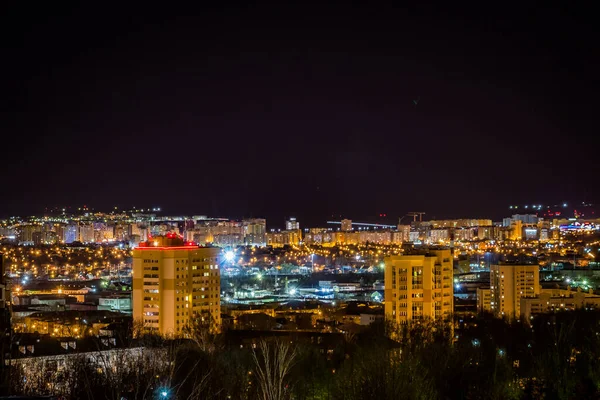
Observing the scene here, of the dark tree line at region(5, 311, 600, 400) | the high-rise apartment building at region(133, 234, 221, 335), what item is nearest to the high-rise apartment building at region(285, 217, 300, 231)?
the high-rise apartment building at region(133, 234, 221, 335)

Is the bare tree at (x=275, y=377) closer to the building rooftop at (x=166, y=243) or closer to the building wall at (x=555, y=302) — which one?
the building rooftop at (x=166, y=243)

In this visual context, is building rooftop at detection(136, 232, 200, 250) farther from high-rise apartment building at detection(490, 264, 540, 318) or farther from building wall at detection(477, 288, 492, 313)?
building wall at detection(477, 288, 492, 313)

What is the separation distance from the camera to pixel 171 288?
62.4 ft

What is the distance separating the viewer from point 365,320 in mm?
23562

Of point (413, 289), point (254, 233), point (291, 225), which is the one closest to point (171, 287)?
point (413, 289)

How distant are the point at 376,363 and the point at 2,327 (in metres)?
4.43

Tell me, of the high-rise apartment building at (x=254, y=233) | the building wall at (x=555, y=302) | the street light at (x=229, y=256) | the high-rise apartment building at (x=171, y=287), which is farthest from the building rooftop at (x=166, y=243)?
the high-rise apartment building at (x=254, y=233)

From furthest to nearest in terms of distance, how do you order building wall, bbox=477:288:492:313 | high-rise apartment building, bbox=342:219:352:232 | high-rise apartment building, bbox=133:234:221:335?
high-rise apartment building, bbox=342:219:352:232 → building wall, bbox=477:288:492:313 → high-rise apartment building, bbox=133:234:221:335

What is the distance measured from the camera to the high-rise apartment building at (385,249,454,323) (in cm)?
1889

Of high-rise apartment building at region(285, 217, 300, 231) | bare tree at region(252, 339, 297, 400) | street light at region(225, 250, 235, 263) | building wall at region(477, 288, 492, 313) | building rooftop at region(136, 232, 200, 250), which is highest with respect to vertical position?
high-rise apartment building at region(285, 217, 300, 231)

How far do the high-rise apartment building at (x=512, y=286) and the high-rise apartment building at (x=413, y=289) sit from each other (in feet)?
28.1

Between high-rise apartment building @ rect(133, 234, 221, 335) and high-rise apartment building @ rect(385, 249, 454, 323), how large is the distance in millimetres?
3471

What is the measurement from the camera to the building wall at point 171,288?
1888cm

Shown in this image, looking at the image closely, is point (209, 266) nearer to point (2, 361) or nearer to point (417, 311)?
point (417, 311)
